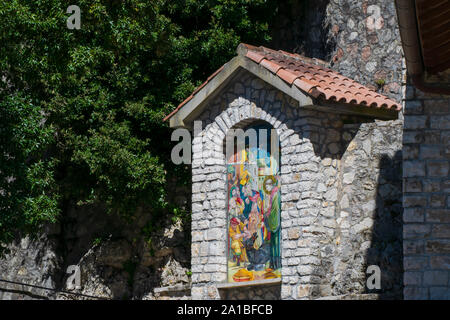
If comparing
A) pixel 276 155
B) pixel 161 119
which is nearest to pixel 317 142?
pixel 276 155

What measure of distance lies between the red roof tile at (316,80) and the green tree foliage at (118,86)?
67.6 inches

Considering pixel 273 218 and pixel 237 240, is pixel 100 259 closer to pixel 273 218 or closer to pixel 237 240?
pixel 237 240

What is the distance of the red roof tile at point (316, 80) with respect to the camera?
569 inches

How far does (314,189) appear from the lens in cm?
1453

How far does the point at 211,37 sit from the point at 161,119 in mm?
2033

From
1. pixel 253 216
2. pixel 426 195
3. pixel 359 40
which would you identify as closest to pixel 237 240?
pixel 253 216

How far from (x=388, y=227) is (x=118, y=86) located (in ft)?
21.6

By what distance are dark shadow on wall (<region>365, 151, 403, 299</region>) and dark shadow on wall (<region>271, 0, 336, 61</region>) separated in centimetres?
415

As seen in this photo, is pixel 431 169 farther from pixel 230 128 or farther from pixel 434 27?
pixel 230 128

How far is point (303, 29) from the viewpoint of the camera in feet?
62.8

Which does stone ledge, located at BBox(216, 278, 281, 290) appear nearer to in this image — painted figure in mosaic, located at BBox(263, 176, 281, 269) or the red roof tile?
painted figure in mosaic, located at BBox(263, 176, 281, 269)

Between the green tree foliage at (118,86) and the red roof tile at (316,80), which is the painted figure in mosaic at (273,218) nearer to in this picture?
the red roof tile at (316,80)

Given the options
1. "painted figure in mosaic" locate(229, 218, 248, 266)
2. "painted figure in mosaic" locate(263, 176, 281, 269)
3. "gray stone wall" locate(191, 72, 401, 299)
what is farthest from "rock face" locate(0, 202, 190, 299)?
"painted figure in mosaic" locate(263, 176, 281, 269)

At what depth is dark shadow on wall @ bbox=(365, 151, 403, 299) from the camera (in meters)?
14.3
